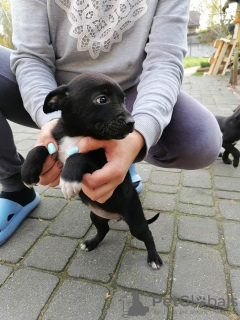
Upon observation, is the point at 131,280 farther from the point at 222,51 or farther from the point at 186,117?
the point at 222,51

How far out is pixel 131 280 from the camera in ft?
5.73

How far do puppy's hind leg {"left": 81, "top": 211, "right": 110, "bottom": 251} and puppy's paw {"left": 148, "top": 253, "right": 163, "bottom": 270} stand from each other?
0.42 m

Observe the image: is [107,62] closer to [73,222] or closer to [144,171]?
[73,222]

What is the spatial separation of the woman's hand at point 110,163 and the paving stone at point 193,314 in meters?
0.78

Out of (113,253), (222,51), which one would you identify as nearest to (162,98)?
(113,253)

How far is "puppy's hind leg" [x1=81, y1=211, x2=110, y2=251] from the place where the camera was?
201 centimetres

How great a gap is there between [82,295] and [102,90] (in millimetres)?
1281

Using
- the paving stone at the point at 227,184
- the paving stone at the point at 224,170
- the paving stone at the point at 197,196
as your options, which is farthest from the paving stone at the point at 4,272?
the paving stone at the point at 224,170

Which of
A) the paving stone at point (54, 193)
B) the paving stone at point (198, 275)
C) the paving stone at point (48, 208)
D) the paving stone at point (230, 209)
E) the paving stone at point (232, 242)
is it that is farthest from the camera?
the paving stone at point (54, 193)

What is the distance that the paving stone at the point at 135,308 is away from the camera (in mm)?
1507

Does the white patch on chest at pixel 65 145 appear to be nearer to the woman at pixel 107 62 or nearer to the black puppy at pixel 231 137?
the woman at pixel 107 62

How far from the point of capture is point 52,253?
201cm

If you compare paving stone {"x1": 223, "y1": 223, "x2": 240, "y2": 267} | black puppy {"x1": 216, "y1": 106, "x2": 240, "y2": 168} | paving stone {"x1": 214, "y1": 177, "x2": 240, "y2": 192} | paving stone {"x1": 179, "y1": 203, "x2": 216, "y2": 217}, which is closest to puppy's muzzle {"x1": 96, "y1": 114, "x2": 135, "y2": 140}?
paving stone {"x1": 223, "y1": 223, "x2": 240, "y2": 267}

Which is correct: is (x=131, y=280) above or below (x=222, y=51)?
above
